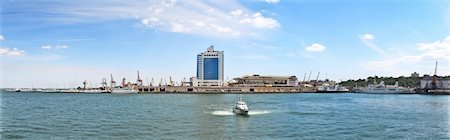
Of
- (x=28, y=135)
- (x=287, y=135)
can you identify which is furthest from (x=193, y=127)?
(x=28, y=135)

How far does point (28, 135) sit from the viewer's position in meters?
17.0

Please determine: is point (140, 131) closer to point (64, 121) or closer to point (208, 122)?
point (208, 122)

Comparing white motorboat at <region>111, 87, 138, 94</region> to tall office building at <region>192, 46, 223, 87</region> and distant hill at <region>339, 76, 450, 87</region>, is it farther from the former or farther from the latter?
distant hill at <region>339, 76, 450, 87</region>

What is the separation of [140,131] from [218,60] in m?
81.1

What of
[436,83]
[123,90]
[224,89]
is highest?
[436,83]

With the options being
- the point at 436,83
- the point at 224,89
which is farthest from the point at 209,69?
the point at 436,83

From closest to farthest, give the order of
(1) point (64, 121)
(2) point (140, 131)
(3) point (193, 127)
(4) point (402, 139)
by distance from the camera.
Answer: (4) point (402, 139), (2) point (140, 131), (3) point (193, 127), (1) point (64, 121)

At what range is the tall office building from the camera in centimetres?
9881

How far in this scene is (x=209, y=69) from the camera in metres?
99.8

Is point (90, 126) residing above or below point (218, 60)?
below

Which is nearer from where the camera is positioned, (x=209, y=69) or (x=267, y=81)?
(x=209, y=69)

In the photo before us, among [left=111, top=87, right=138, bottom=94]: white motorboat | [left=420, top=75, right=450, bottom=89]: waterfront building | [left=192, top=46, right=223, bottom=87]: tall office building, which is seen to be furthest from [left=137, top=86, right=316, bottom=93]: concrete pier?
[left=420, top=75, right=450, bottom=89]: waterfront building

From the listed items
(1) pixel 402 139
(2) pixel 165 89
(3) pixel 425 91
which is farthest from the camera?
(2) pixel 165 89

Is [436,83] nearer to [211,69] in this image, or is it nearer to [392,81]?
[392,81]
